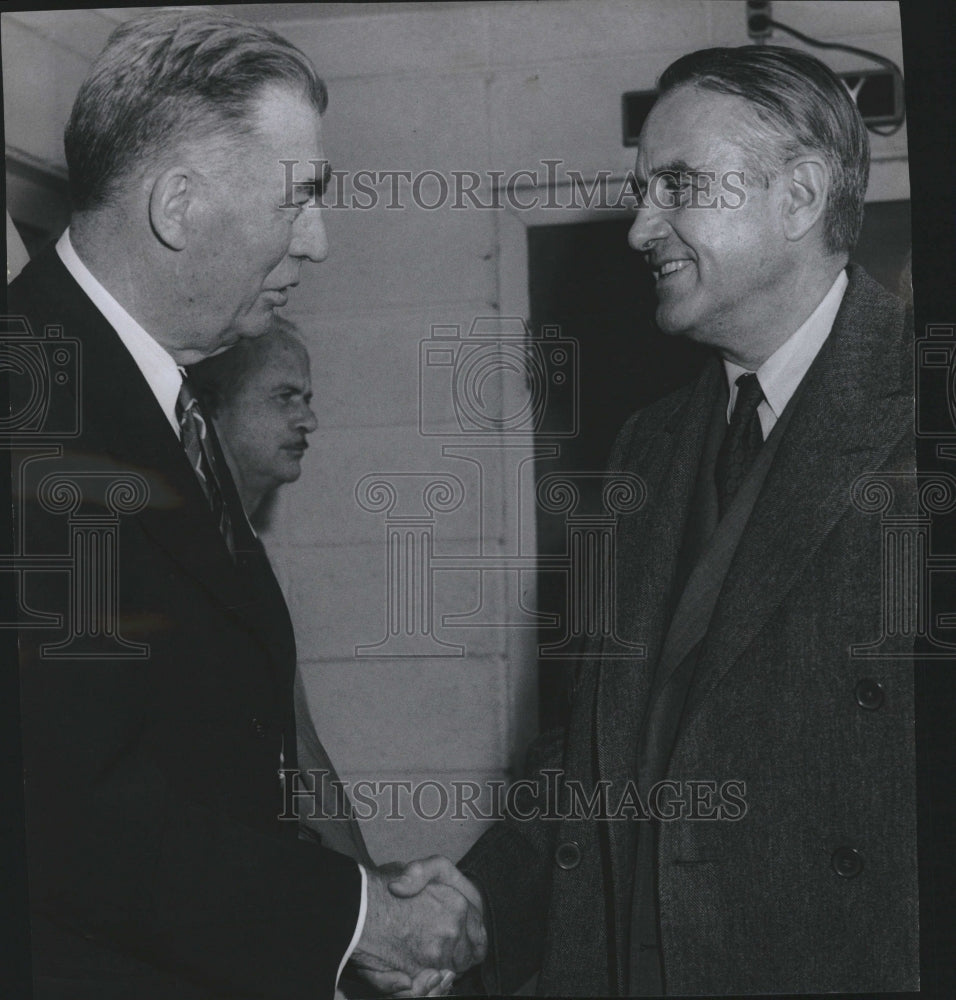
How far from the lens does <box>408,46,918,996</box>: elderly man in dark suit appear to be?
4.37 ft

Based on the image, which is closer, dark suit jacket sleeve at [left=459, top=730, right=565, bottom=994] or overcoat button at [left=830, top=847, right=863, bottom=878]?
overcoat button at [left=830, top=847, right=863, bottom=878]

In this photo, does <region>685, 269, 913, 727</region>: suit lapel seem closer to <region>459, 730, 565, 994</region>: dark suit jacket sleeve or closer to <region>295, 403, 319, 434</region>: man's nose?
<region>459, 730, 565, 994</region>: dark suit jacket sleeve

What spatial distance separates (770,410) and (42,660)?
852 mm

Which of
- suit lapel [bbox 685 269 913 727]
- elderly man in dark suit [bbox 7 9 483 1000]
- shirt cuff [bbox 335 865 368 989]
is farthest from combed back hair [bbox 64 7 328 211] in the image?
shirt cuff [bbox 335 865 368 989]

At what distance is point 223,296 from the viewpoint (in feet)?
4.60

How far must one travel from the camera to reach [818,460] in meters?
1.36

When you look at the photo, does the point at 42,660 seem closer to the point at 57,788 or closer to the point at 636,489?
the point at 57,788

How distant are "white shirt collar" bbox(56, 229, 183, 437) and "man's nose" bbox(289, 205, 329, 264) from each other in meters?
0.19

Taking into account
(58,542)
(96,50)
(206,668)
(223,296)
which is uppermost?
(96,50)

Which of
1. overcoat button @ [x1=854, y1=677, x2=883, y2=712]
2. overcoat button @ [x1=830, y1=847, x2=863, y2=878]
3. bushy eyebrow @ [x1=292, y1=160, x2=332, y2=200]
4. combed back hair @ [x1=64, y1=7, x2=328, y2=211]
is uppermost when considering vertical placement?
combed back hair @ [x1=64, y1=7, x2=328, y2=211]

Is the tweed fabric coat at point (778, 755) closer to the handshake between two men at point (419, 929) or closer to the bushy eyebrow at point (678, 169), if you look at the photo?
the handshake between two men at point (419, 929)

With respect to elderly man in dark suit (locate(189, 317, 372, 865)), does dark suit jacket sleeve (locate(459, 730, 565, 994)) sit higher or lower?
lower

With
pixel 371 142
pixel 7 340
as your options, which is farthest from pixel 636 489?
pixel 7 340

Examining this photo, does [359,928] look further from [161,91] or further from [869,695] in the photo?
[161,91]
